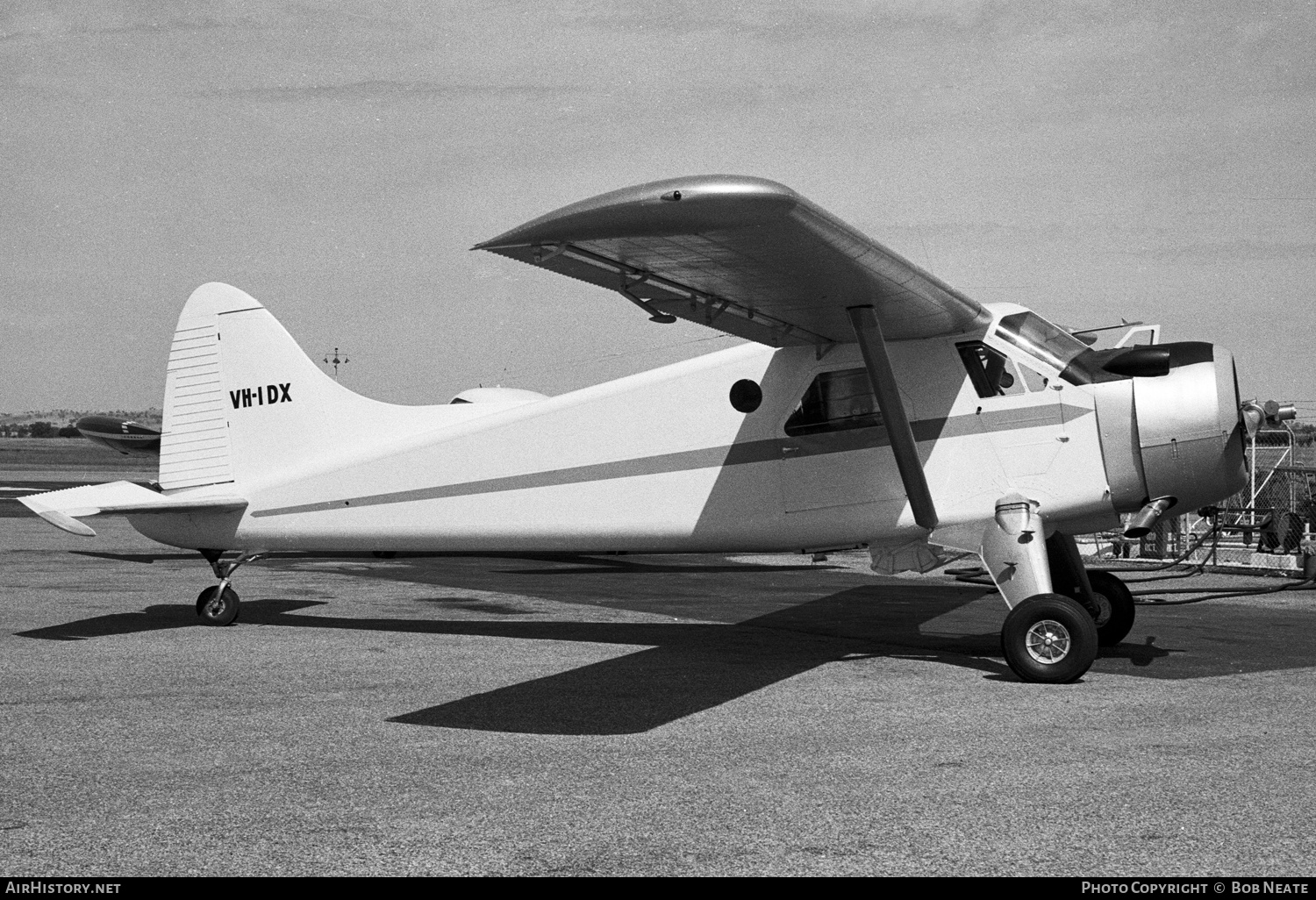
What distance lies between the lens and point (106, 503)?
439 inches

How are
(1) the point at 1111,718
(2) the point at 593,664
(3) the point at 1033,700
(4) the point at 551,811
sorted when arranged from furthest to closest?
(2) the point at 593,664
(3) the point at 1033,700
(1) the point at 1111,718
(4) the point at 551,811

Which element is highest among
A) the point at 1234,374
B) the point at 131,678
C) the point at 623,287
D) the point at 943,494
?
the point at 623,287

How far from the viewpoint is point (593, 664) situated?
31.0 ft

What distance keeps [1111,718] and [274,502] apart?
25.2 ft

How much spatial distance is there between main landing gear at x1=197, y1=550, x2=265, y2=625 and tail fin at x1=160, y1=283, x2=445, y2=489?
76cm

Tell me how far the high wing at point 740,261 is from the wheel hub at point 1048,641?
7.97 feet

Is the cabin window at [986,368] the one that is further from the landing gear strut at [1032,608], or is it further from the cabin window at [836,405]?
the landing gear strut at [1032,608]

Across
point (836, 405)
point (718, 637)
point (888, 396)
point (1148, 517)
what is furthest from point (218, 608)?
point (1148, 517)

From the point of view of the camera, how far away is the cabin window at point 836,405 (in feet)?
32.4

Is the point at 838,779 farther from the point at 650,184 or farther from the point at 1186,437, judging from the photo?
the point at 1186,437

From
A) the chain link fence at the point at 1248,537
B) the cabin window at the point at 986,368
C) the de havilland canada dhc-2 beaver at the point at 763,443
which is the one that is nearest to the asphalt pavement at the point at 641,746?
the de havilland canada dhc-2 beaver at the point at 763,443

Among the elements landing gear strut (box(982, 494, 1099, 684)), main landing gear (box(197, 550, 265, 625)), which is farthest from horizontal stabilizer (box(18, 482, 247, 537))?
landing gear strut (box(982, 494, 1099, 684))
